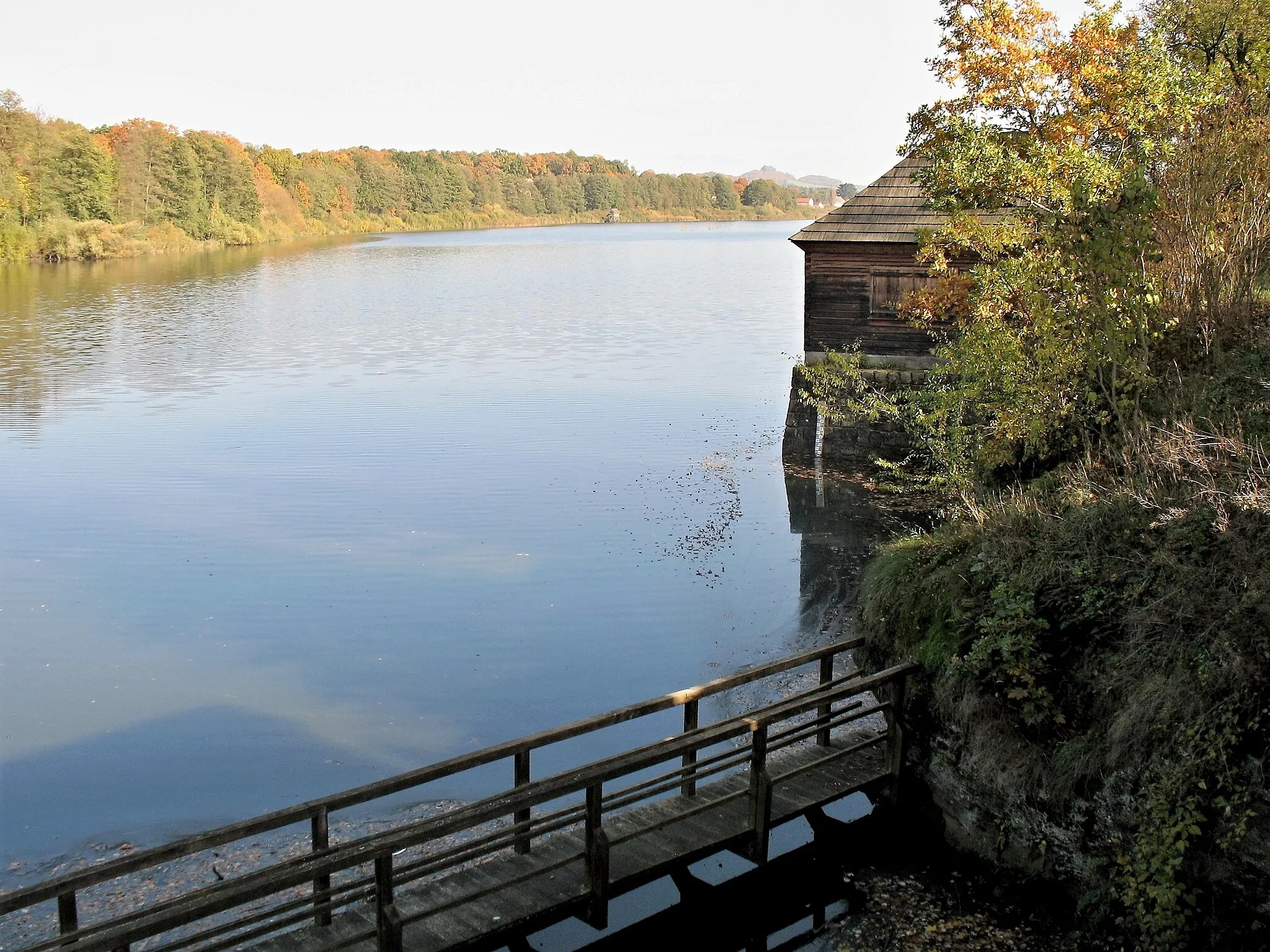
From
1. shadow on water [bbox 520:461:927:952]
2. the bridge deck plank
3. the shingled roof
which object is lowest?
shadow on water [bbox 520:461:927:952]

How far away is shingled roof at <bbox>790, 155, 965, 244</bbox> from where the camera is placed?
75.4ft

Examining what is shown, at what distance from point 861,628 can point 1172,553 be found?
9.50 ft

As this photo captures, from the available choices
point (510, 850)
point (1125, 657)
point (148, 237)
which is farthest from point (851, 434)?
point (148, 237)

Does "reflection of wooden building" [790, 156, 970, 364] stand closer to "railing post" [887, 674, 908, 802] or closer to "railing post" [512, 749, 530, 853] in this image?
"railing post" [887, 674, 908, 802]

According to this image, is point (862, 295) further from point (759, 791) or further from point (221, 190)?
point (221, 190)

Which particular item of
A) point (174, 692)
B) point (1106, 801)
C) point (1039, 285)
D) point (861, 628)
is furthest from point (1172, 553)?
point (174, 692)

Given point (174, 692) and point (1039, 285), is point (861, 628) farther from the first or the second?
point (174, 692)

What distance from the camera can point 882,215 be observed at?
2339 cm

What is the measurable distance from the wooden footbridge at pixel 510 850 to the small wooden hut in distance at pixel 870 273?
14322 mm

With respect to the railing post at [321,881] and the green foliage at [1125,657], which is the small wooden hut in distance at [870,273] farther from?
the railing post at [321,881]

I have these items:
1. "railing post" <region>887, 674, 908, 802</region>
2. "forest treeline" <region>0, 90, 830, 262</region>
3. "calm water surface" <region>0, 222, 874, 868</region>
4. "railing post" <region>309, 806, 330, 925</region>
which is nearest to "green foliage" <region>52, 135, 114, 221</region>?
"forest treeline" <region>0, 90, 830, 262</region>

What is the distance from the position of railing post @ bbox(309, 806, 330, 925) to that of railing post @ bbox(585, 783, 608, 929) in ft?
5.78

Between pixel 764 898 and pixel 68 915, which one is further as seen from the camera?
pixel 764 898

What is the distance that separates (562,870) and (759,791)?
5.35 feet
